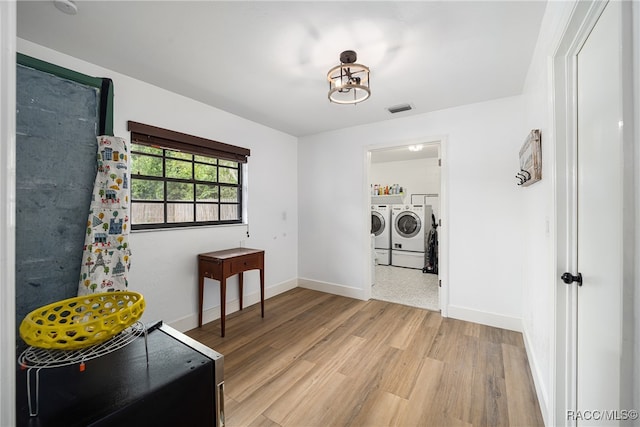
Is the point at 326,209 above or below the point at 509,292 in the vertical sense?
above

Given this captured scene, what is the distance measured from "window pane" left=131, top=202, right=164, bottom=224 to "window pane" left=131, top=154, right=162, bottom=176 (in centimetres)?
30

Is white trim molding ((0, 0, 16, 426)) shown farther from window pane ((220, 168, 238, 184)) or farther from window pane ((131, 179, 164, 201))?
window pane ((220, 168, 238, 184))

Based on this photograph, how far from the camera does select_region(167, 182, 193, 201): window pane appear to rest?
2.73 m

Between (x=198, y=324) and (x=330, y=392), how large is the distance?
167 centimetres

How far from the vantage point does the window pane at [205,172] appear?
2961 mm

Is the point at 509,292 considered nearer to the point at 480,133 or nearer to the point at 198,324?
the point at 480,133

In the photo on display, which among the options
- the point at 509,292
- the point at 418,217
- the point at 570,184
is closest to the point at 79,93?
the point at 570,184

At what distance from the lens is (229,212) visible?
3336 millimetres

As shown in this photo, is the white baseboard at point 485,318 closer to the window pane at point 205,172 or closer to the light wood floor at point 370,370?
the light wood floor at point 370,370

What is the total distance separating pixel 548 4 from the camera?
150 cm

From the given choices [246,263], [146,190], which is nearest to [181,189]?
[146,190]

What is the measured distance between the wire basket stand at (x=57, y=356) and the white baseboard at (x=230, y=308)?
2.09 m

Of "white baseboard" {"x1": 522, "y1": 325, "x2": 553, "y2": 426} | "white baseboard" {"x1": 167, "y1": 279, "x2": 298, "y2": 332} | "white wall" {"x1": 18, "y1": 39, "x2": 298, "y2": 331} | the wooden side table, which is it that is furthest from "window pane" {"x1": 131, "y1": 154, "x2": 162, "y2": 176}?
"white baseboard" {"x1": 522, "y1": 325, "x2": 553, "y2": 426}

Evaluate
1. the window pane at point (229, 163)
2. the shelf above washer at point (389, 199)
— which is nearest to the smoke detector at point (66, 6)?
the window pane at point (229, 163)
